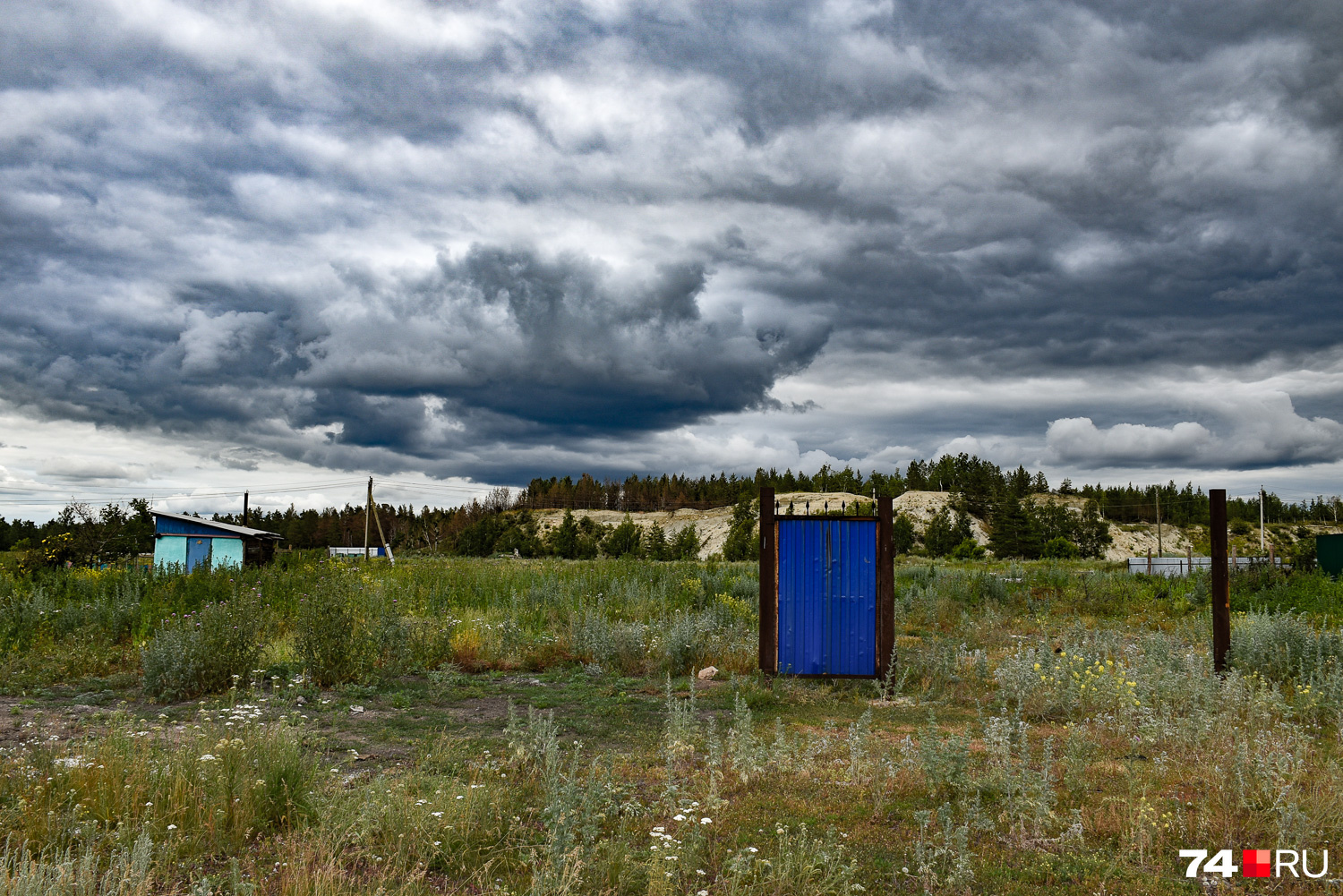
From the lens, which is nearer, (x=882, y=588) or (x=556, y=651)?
(x=882, y=588)

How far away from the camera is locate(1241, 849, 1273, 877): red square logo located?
13.6 ft

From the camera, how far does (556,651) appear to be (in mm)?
10711

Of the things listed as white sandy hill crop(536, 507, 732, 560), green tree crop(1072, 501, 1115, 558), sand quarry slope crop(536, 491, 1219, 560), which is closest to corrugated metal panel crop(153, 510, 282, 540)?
sand quarry slope crop(536, 491, 1219, 560)

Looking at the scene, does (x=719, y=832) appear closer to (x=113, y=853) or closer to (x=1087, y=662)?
(x=113, y=853)

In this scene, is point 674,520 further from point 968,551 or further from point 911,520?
point 968,551

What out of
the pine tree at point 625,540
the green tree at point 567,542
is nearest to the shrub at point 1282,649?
the pine tree at point 625,540

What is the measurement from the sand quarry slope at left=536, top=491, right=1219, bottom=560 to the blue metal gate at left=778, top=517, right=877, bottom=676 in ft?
203

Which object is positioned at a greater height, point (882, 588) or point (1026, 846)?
point (882, 588)

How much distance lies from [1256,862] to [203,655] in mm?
8825

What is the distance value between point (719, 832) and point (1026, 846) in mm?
1687

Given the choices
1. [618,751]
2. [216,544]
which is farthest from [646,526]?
[618,751]

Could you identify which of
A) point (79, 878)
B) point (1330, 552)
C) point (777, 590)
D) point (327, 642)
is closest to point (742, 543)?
point (1330, 552)

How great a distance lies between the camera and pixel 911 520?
71.8 m

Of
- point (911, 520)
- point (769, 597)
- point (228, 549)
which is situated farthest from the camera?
point (911, 520)
